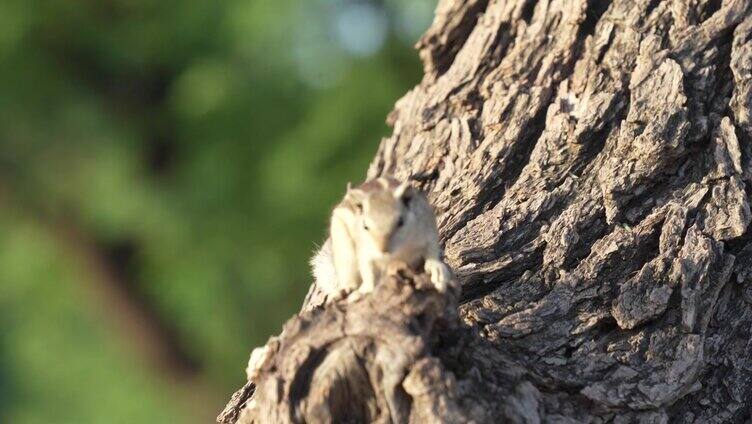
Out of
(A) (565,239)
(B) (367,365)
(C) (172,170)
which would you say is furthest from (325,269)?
(C) (172,170)

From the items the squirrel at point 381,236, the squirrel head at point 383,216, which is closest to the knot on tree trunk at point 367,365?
the squirrel at point 381,236

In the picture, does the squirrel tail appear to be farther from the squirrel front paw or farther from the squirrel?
the squirrel front paw

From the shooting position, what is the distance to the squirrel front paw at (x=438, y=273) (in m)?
3.91

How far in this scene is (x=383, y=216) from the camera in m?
4.20

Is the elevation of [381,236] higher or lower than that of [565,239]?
lower

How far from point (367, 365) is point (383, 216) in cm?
65

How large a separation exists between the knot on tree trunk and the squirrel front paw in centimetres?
3

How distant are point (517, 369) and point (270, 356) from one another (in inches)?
37.5

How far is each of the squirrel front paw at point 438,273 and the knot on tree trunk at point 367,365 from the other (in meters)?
0.03

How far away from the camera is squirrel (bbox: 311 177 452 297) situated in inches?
164

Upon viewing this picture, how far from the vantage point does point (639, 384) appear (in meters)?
4.48

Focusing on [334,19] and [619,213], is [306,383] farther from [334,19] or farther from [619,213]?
[334,19]

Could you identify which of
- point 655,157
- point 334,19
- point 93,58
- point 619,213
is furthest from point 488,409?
point 93,58

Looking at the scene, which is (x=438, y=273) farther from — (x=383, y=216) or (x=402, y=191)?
(x=402, y=191)
